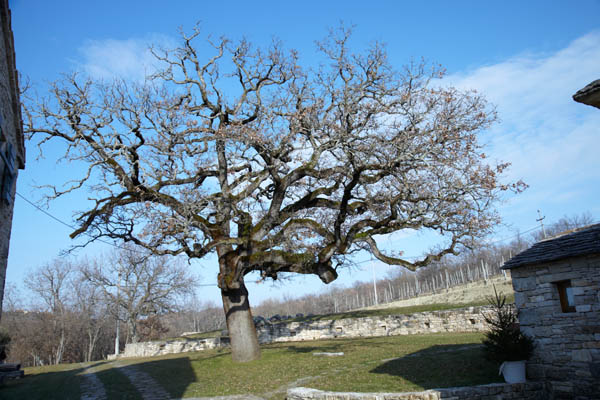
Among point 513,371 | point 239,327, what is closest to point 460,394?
point 513,371

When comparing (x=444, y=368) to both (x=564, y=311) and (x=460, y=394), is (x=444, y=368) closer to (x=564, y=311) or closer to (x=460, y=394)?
(x=460, y=394)

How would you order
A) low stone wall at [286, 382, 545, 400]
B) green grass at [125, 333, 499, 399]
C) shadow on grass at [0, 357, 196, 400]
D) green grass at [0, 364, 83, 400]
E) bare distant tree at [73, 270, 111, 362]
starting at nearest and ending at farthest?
1. low stone wall at [286, 382, 545, 400]
2. green grass at [125, 333, 499, 399]
3. shadow on grass at [0, 357, 196, 400]
4. green grass at [0, 364, 83, 400]
5. bare distant tree at [73, 270, 111, 362]

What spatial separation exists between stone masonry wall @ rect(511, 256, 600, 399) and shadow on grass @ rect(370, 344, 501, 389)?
1011 mm

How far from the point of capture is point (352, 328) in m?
23.3

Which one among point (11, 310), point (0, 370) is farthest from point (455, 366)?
point (11, 310)

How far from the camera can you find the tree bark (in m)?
14.3

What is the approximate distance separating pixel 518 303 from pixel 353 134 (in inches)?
255

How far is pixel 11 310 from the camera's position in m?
44.0

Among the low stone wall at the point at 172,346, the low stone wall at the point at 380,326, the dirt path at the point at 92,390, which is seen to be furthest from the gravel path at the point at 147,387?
the low stone wall at the point at 380,326

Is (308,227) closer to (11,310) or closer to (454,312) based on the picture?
(454,312)

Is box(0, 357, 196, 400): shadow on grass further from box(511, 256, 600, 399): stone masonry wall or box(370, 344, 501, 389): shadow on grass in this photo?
box(511, 256, 600, 399): stone masonry wall

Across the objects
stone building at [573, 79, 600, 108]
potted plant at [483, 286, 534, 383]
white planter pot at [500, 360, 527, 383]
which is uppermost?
stone building at [573, 79, 600, 108]

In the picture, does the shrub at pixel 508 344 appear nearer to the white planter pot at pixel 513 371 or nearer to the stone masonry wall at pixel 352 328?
the white planter pot at pixel 513 371

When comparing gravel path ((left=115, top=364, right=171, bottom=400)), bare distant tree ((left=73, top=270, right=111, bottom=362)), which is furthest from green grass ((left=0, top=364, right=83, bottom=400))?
bare distant tree ((left=73, top=270, right=111, bottom=362))
